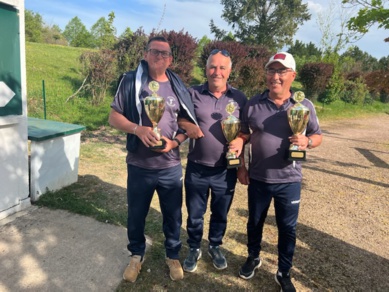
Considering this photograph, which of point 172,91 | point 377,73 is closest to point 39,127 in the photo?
point 172,91

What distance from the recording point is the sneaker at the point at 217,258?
9.70ft

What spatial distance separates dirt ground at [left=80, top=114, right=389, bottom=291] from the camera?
2.88 meters

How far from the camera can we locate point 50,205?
3877 millimetres

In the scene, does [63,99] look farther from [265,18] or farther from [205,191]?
[265,18]

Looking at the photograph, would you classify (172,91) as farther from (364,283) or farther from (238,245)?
(364,283)

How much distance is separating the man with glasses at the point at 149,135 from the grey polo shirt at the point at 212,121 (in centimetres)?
11

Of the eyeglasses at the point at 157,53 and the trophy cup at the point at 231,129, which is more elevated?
the eyeglasses at the point at 157,53

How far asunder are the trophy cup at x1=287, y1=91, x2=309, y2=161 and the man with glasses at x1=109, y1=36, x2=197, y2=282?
781 mm

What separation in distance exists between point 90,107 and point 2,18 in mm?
7100

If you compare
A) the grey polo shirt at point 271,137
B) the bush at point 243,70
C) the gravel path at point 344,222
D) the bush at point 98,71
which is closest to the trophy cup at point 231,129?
the grey polo shirt at point 271,137

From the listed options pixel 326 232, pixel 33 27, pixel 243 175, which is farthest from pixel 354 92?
pixel 33 27

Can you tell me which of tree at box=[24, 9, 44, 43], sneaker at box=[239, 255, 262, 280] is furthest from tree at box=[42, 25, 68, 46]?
sneaker at box=[239, 255, 262, 280]

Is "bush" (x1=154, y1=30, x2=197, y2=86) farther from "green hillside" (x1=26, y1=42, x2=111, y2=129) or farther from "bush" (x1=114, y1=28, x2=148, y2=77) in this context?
"green hillside" (x1=26, y1=42, x2=111, y2=129)

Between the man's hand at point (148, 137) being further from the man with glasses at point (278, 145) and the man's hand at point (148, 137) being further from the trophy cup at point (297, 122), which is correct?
the trophy cup at point (297, 122)
